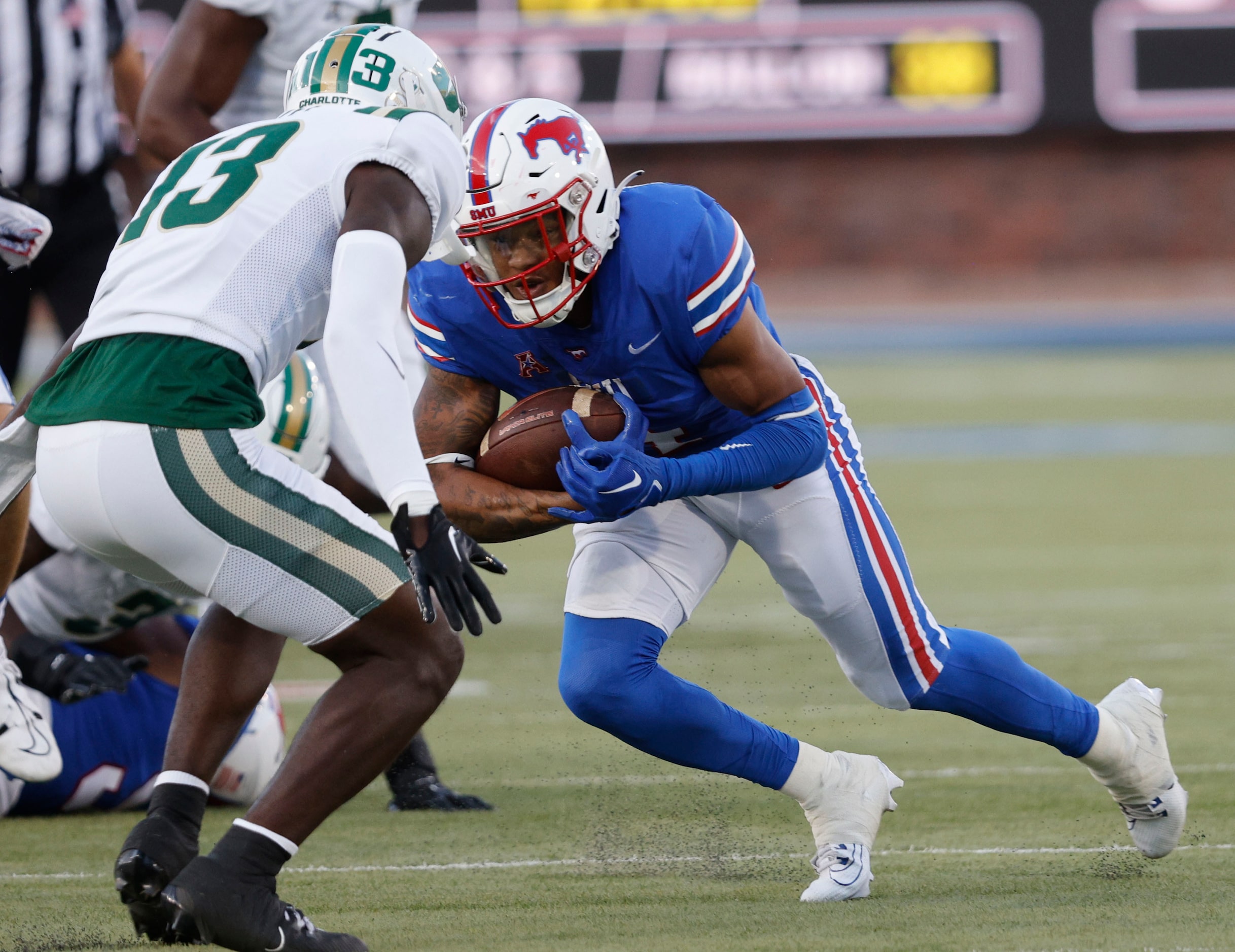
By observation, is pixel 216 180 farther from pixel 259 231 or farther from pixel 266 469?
pixel 266 469

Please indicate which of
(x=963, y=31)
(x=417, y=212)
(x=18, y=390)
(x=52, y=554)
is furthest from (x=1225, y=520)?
(x=963, y=31)

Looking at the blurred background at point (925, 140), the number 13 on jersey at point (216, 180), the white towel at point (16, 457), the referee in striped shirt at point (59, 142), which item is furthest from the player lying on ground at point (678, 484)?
the blurred background at point (925, 140)

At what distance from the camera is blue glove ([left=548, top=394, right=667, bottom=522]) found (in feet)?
9.73

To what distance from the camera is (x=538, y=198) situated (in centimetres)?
306

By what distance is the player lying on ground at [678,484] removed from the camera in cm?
308

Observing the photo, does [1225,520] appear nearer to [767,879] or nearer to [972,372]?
[767,879]

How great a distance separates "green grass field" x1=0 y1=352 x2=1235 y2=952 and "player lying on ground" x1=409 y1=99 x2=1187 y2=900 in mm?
227

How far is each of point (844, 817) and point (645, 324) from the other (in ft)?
2.91

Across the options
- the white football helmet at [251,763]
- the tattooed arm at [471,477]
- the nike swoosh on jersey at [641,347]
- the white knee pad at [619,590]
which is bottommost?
the white football helmet at [251,763]

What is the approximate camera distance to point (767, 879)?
3.31 m

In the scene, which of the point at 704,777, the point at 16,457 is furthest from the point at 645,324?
the point at 704,777

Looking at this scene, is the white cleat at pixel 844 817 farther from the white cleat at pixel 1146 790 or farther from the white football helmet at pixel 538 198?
the white football helmet at pixel 538 198

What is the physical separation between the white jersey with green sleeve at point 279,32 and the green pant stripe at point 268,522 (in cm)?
198

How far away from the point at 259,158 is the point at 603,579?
930 millimetres
